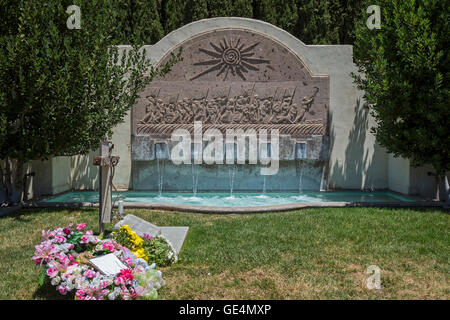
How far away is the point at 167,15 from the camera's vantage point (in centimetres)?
1812

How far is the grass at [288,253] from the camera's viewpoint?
455 cm

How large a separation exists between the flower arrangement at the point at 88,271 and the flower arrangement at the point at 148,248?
250mm

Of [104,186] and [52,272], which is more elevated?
[104,186]

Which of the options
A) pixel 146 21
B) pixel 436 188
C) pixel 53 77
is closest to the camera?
pixel 53 77

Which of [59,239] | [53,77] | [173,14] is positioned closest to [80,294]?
[59,239]

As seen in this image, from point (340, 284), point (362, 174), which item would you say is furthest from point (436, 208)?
point (340, 284)

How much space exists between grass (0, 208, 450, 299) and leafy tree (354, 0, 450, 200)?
1706 millimetres

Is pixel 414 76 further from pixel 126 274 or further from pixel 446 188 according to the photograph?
pixel 126 274

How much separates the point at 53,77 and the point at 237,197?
5.78 meters

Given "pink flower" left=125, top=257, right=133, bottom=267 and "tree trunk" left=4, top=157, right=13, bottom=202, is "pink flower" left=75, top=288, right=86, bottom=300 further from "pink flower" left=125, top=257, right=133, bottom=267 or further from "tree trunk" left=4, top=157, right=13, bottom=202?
"tree trunk" left=4, top=157, right=13, bottom=202

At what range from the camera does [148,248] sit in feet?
17.8

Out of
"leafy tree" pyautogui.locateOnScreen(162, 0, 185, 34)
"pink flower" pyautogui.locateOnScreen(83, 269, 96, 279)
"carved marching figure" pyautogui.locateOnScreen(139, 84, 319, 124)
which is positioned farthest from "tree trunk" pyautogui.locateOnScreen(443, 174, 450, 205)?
"leafy tree" pyautogui.locateOnScreen(162, 0, 185, 34)

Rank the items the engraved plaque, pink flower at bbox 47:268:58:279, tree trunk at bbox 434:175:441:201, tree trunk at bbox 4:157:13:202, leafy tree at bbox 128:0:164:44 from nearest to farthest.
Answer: pink flower at bbox 47:268:58:279 < tree trunk at bbox 4:157:13:202 < tree trunk at bbox 434:175:441:201 < the engraved plaque < leafy tree at bbox 128:0:164:44

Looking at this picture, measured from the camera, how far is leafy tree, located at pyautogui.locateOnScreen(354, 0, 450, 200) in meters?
8.48
